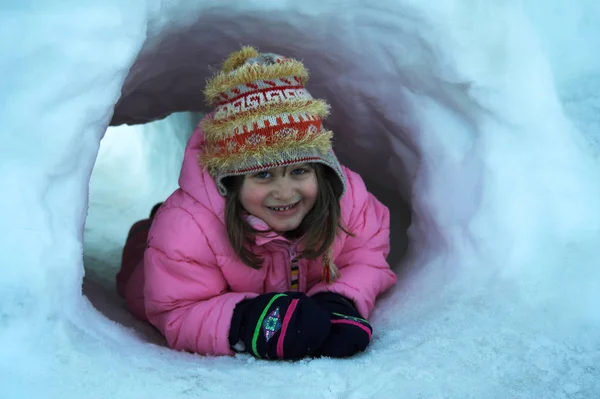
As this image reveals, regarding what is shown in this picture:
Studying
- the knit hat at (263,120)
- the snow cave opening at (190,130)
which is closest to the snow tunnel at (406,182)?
the snow cave opening at (190,130)

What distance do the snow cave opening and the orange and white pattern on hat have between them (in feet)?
1.04

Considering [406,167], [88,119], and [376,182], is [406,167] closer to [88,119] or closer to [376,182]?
[376,182]

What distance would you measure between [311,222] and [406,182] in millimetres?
668

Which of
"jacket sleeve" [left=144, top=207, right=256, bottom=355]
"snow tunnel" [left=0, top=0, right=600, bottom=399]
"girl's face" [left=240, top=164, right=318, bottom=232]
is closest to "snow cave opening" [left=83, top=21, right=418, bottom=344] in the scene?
"snow tunnel" [left=0, top=0, right=600, bottom=399]

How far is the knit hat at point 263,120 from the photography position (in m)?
1.42

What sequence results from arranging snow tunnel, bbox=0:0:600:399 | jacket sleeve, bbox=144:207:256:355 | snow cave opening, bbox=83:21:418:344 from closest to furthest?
snow tunnel, bbox=0:0:600:399
jacket sleeve, bbox=144:207:256:355
snow cave opening, bbox=83:21:418:344

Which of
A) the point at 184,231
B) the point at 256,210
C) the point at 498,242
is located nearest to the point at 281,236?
the point at 256,210

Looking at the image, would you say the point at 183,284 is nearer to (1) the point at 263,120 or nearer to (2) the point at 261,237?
(2) the point at 261,237

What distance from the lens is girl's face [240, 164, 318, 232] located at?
4.94 ft

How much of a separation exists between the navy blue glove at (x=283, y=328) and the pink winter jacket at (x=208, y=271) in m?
0.08

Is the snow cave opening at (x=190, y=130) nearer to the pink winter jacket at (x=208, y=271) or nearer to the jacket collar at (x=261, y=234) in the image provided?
the pink winter jacket at (x=208, y=271)

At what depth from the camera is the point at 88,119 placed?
46.7 inches

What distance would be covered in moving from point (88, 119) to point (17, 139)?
158 millimetres

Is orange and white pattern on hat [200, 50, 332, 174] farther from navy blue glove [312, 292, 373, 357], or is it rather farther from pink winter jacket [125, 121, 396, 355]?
navy blue glove [312, 292, 373, 357]
